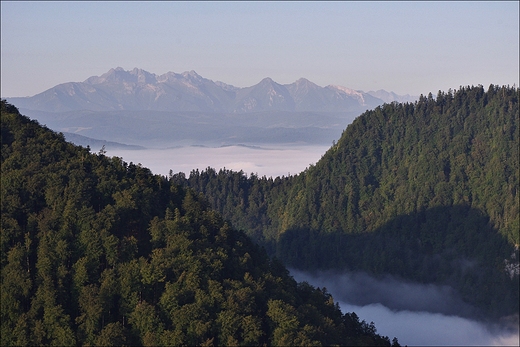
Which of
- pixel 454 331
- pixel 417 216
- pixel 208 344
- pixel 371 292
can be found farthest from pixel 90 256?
pixel 417 216

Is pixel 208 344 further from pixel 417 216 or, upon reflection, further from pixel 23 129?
pixel 417 216

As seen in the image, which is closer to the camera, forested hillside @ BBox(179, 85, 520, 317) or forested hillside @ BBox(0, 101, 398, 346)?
forested hillside @ BBox(0, 101, 398, 346)

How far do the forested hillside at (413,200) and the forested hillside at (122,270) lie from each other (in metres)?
27.5

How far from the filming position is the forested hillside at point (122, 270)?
4253 cm

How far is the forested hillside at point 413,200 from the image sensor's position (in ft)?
262

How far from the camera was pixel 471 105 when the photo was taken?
99.6 meters

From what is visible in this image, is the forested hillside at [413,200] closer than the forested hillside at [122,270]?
No

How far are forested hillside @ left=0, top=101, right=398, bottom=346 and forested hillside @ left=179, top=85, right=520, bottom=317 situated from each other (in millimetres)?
27538

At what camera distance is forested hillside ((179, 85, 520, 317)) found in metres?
79.8

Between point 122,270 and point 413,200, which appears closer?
point 122,270

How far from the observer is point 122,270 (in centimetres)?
4516

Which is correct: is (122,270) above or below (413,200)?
below

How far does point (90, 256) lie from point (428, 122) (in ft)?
215

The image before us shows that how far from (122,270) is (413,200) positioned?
52.7 metres
